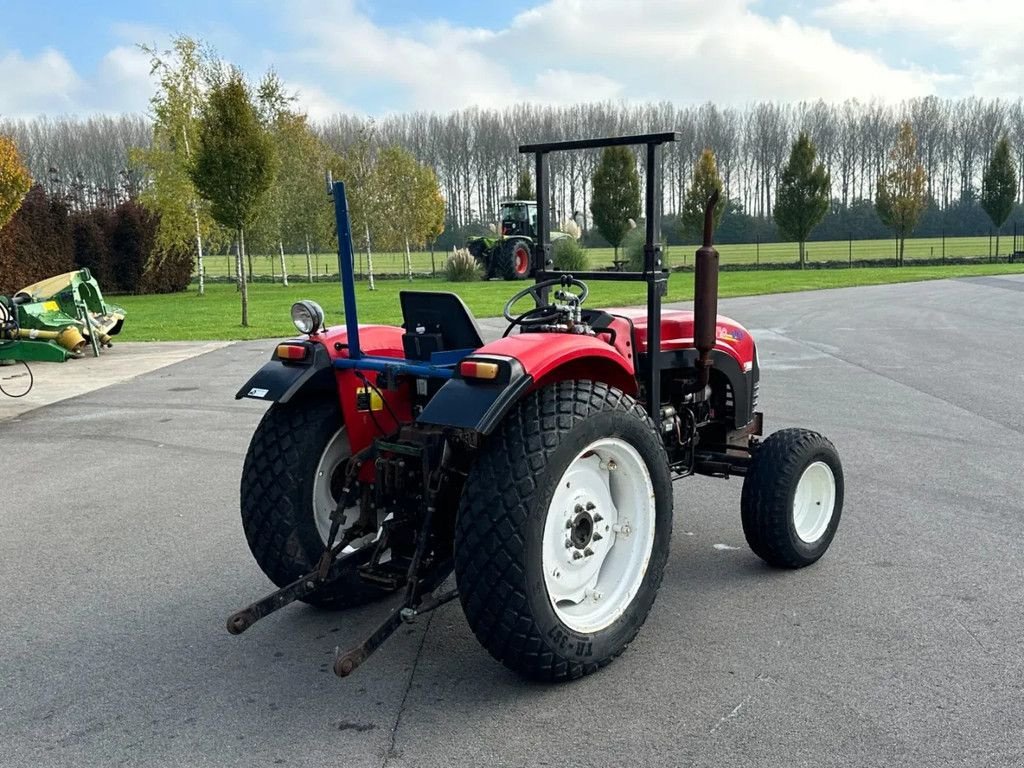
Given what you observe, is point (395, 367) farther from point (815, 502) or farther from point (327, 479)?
point (815, 502)

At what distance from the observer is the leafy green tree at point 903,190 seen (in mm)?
39906

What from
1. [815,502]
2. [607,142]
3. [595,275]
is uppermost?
[607,142]

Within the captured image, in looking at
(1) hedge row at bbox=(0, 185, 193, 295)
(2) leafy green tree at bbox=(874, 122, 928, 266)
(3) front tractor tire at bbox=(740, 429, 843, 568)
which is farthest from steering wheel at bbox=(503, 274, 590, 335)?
(2) leafy green tree at bbox=(874, 122, 928, 266)

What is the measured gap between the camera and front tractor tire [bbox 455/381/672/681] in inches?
119

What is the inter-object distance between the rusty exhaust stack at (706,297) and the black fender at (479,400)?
1.06m

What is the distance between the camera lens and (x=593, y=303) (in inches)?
794

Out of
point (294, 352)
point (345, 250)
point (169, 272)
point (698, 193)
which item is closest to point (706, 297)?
point (345, 250)

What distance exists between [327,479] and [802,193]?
137 feet

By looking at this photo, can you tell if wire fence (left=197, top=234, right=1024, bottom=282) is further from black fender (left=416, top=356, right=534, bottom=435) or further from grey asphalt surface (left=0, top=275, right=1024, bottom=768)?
black fender (left=416, top=356, right=534, bottom=435)

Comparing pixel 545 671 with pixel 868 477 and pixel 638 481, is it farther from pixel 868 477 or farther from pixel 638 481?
pixel 868 477

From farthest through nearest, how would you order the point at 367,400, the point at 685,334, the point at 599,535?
1. the point at 685,334
2. the point at 367,400
3. the point at 599,535

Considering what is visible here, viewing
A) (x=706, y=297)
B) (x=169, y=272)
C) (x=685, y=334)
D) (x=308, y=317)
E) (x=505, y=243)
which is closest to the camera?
(x=308, y=317)

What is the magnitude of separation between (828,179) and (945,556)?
41.3 m

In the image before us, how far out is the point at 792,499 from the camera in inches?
167
